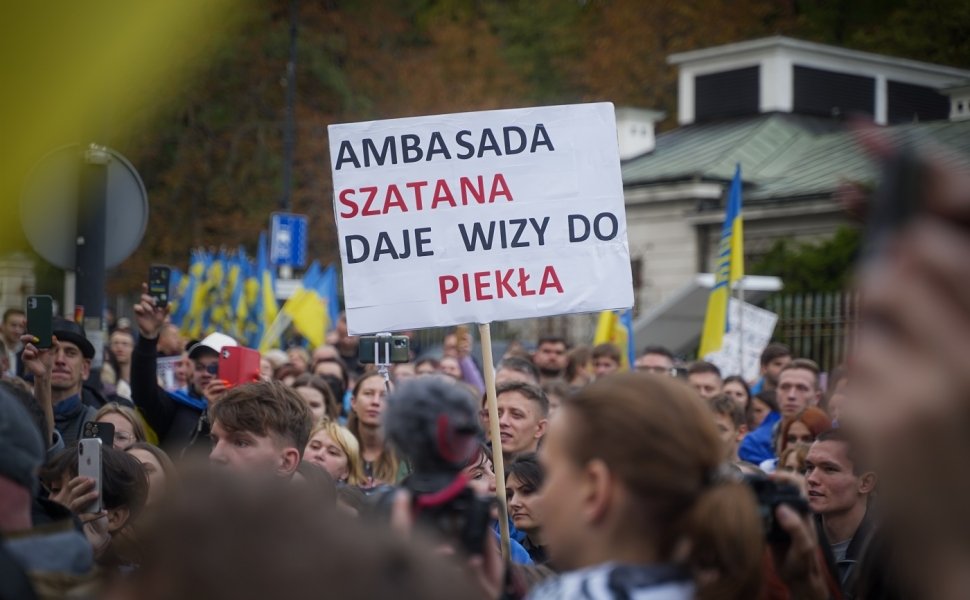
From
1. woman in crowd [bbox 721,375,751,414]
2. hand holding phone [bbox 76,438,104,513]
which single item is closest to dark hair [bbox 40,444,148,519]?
hand holding phone [bbox 76,438,104,513]

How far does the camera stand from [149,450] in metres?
5.50

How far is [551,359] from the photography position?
12.5 m

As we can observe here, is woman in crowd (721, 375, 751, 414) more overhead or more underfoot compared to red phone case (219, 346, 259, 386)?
more underfoot

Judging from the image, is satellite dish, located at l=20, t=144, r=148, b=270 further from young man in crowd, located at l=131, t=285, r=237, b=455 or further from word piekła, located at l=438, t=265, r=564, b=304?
word piekła, located at l=438, t=265, r=564, b=304

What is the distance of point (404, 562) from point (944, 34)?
35979mm

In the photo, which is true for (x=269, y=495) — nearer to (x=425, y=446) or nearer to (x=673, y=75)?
(x=425, y=446)

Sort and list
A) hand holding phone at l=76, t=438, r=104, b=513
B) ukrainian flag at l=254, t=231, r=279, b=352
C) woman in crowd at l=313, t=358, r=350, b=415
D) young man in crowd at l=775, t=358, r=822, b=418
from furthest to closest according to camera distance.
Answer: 1. ukrainian flag at l=254, t=231, r=279, b=352
2. woman in crowd at l=313, t=358, r=350, b=415
3. young man in crowd at l=775, t=358, r=822, b=418
4. hand holding phone at l=76, t=438, r=104, b=513

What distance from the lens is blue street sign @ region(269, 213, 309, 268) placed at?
2366 cm

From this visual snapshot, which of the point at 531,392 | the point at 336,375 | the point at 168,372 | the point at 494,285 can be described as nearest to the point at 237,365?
the point at 531,392

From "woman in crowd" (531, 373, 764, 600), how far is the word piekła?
3.04m

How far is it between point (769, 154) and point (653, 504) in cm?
2782

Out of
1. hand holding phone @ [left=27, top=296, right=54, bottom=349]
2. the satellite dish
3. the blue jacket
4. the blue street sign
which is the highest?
the blue street sign

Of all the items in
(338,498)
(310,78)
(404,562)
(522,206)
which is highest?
(310,78)

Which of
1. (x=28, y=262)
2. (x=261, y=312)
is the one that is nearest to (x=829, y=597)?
(x=261, y=312)
